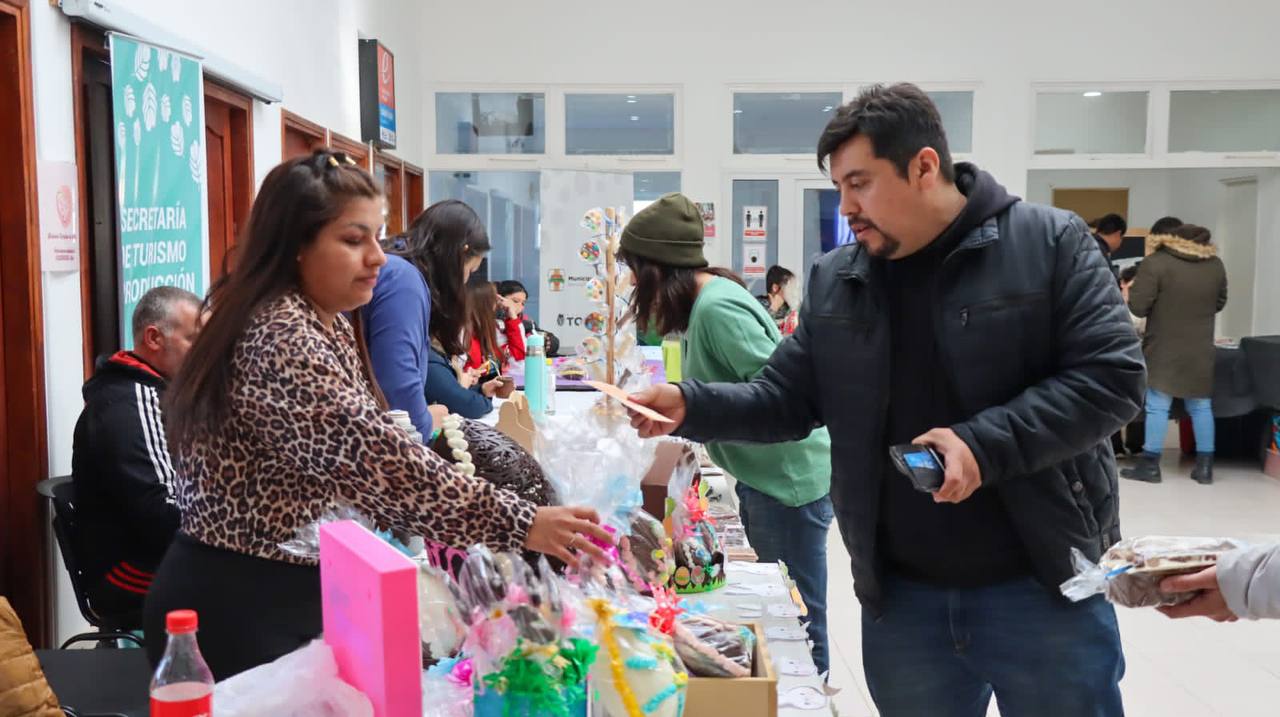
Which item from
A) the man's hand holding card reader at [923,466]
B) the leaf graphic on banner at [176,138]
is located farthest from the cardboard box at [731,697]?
the leaf graphic on banner at [176,138]

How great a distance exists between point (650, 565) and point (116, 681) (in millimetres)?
1285

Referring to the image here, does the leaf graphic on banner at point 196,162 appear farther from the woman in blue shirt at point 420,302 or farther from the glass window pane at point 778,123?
the glass window pane at point 778,123

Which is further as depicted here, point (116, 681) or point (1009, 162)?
Result: point (1009, 162)

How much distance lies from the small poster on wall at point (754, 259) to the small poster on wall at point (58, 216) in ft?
24.2

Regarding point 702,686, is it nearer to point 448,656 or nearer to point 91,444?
point 448,656

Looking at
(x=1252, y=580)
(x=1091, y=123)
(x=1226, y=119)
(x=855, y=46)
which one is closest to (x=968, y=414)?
(x=1252, y=580)

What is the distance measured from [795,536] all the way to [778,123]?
7.80 metres

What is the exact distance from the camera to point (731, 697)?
1.47m

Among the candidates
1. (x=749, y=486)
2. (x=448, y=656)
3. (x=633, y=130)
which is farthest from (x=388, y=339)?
(x=633, y=130)

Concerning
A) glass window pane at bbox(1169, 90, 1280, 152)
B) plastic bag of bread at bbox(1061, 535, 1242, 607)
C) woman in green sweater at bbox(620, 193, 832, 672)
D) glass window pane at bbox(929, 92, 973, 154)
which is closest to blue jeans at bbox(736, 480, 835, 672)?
woman in green sweater at bbox(620, 193, 832, 672)

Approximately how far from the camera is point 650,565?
217cm

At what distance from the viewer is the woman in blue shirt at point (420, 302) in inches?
109

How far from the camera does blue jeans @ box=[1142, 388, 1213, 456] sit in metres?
7.44

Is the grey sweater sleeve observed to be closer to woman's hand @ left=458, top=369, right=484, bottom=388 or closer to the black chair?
the black chair
